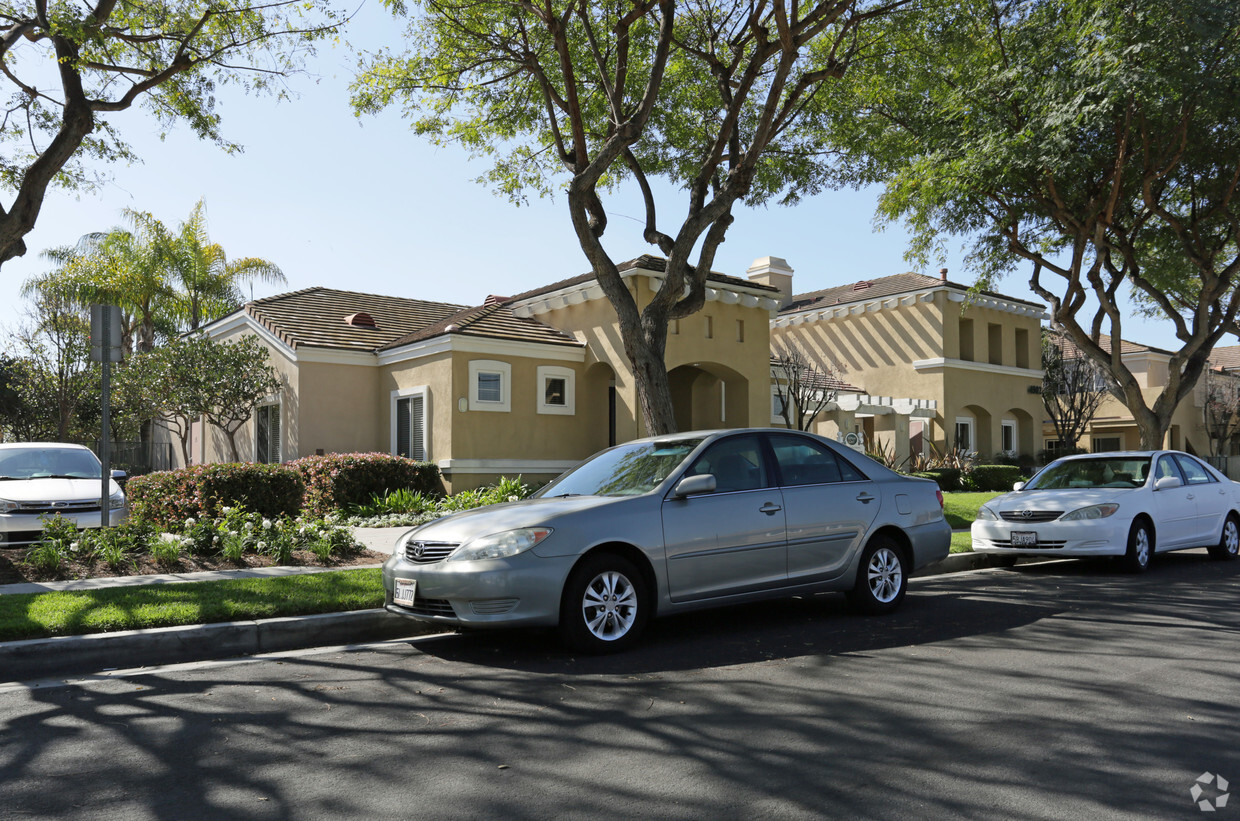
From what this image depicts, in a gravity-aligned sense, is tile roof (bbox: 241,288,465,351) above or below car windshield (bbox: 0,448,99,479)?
above

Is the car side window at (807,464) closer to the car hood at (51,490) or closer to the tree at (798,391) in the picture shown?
the car hood at (51,490)

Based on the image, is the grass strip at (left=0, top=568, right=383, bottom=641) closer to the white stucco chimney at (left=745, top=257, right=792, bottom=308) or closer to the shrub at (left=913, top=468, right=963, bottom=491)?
the shrub at (left=913, top=468, right=963, bottom=491)

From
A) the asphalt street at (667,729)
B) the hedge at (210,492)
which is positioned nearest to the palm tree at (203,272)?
the hedge at (210,492)

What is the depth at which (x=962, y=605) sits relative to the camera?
858cm

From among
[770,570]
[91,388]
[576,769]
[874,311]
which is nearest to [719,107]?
[770,570]

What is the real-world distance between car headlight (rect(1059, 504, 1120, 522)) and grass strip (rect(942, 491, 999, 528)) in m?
2.90

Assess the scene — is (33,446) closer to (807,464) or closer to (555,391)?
(555,391)

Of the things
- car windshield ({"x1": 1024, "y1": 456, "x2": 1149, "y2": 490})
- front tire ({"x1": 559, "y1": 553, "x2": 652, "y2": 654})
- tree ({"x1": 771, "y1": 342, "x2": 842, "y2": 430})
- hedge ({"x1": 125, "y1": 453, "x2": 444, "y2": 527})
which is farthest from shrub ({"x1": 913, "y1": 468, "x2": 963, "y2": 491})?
front tire ({"x1": 559, "y1": 553, "x2": 652, "y2": 654})

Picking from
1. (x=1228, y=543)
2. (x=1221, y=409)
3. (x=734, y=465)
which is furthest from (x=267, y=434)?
(x=1221, y=409)

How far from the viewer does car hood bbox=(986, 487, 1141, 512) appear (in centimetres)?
1077

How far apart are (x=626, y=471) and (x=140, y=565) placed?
18.1 feet

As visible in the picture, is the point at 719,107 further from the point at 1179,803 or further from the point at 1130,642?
the point at 1179,803

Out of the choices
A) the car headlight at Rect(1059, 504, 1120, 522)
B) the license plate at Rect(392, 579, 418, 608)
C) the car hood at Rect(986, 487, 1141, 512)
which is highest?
the car hood at Rect(986, 487, 1141, 512)

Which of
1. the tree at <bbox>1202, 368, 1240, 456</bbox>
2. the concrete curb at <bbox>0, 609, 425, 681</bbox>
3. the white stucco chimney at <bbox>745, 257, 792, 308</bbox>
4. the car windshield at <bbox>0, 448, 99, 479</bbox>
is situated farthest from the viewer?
the tree at <bbox>1202, 368, 1240, 456</bbox>
